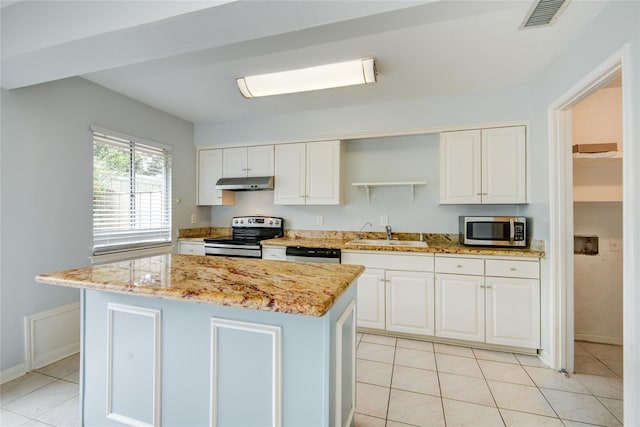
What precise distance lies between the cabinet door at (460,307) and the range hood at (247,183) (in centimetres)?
223

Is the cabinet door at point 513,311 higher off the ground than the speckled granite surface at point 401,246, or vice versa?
the speckled granite surface at point 401,246

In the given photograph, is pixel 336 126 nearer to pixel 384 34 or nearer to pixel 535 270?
pixel 384 34

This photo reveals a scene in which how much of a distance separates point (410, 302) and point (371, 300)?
39 cm

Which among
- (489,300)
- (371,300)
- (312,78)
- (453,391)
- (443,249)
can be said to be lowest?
(453,391)

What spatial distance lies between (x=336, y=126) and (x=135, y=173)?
2.35 metres

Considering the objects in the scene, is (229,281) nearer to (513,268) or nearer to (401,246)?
(401,246)

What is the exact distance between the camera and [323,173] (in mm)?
3545

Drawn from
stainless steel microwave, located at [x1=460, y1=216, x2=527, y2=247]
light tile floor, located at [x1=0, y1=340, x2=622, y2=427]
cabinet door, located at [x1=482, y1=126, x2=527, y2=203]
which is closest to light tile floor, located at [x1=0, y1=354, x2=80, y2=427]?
light tile floor, located at [x1=0, y1=340, x2=622, y2=427]

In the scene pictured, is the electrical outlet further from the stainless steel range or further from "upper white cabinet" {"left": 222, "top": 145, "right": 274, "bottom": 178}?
"upper white cabinet" {"left": 222, "top": 145, "right": 274, "bottom": 178}

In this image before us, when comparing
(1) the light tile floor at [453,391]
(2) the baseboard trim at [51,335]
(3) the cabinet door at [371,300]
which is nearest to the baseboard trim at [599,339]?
(1) the light tile floor at [453,391]

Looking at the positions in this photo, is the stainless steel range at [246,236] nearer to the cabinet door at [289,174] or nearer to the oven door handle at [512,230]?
the cabinet door at [289,174]

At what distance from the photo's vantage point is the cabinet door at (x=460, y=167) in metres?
2.99

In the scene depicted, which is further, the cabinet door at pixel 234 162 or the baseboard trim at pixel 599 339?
the cabinet door at pixel 234 162

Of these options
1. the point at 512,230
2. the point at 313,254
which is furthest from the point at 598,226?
the point at 313,254
